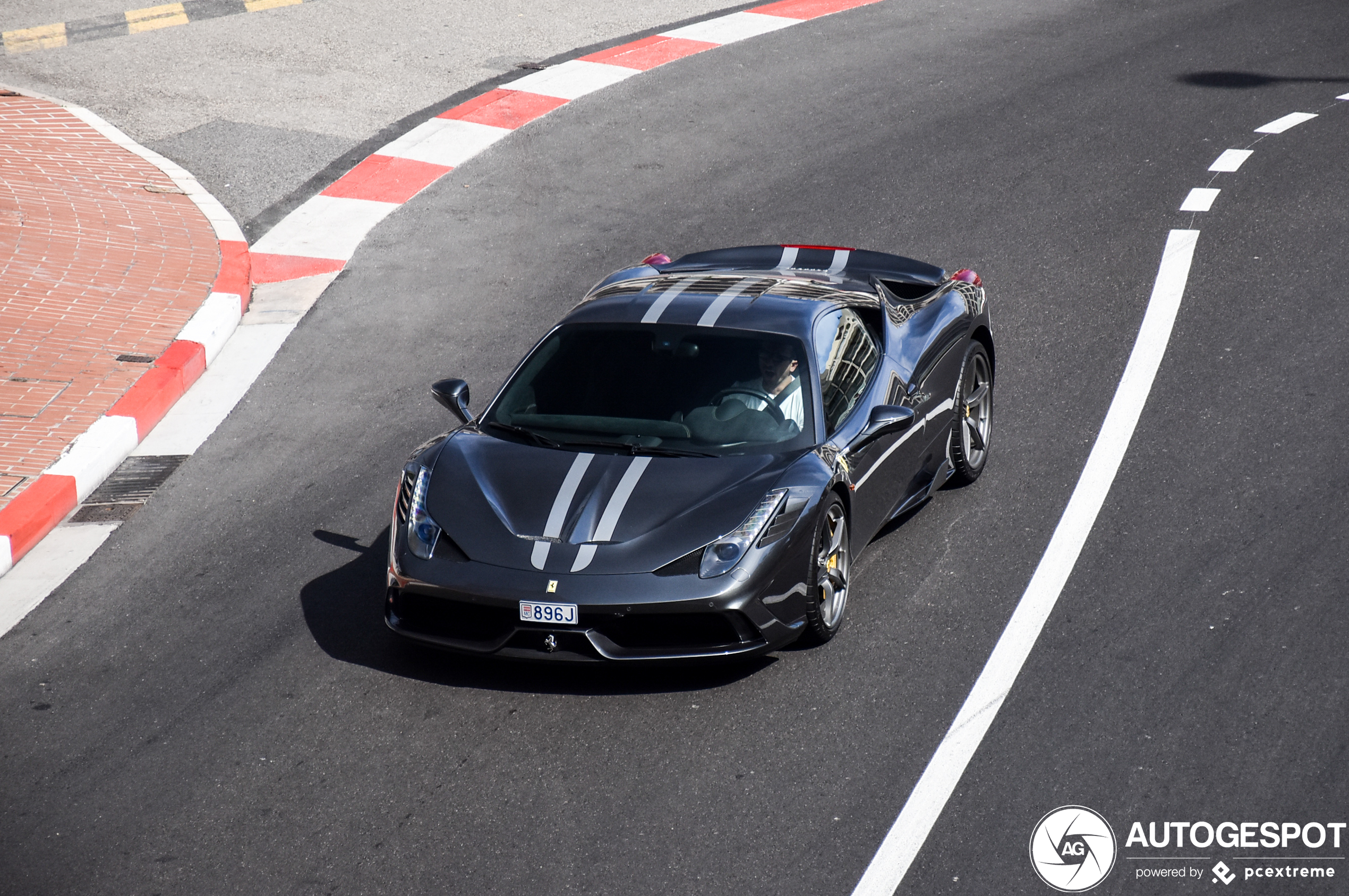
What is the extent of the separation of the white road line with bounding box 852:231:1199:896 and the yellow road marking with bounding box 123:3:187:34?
1169 cm

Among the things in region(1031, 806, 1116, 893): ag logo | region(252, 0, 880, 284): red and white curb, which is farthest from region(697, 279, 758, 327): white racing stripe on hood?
region(252, 0, 880, 284): red and white curb

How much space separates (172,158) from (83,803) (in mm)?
8855

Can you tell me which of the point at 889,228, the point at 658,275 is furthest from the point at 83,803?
the point at 889,228

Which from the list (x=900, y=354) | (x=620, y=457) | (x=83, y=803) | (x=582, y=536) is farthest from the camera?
(x=900, y=354)

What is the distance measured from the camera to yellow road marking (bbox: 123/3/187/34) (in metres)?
15.7

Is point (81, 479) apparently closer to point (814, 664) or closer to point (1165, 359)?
point (814, 664)

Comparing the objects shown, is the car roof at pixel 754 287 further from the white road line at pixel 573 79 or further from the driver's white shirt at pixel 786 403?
the white road line at pixel 573 79

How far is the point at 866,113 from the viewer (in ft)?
43.5

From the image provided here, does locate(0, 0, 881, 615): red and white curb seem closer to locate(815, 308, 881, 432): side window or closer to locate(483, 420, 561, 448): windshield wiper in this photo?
locate(483, 420, 561, 448): windshield wiper

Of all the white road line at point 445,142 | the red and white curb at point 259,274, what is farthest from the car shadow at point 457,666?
the white road line at point 445,142

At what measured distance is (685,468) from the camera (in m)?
5.65

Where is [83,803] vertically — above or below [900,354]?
below

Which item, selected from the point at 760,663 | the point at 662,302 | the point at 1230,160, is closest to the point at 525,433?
the point at 662,302

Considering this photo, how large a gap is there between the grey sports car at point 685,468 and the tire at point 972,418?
2 centimetres
